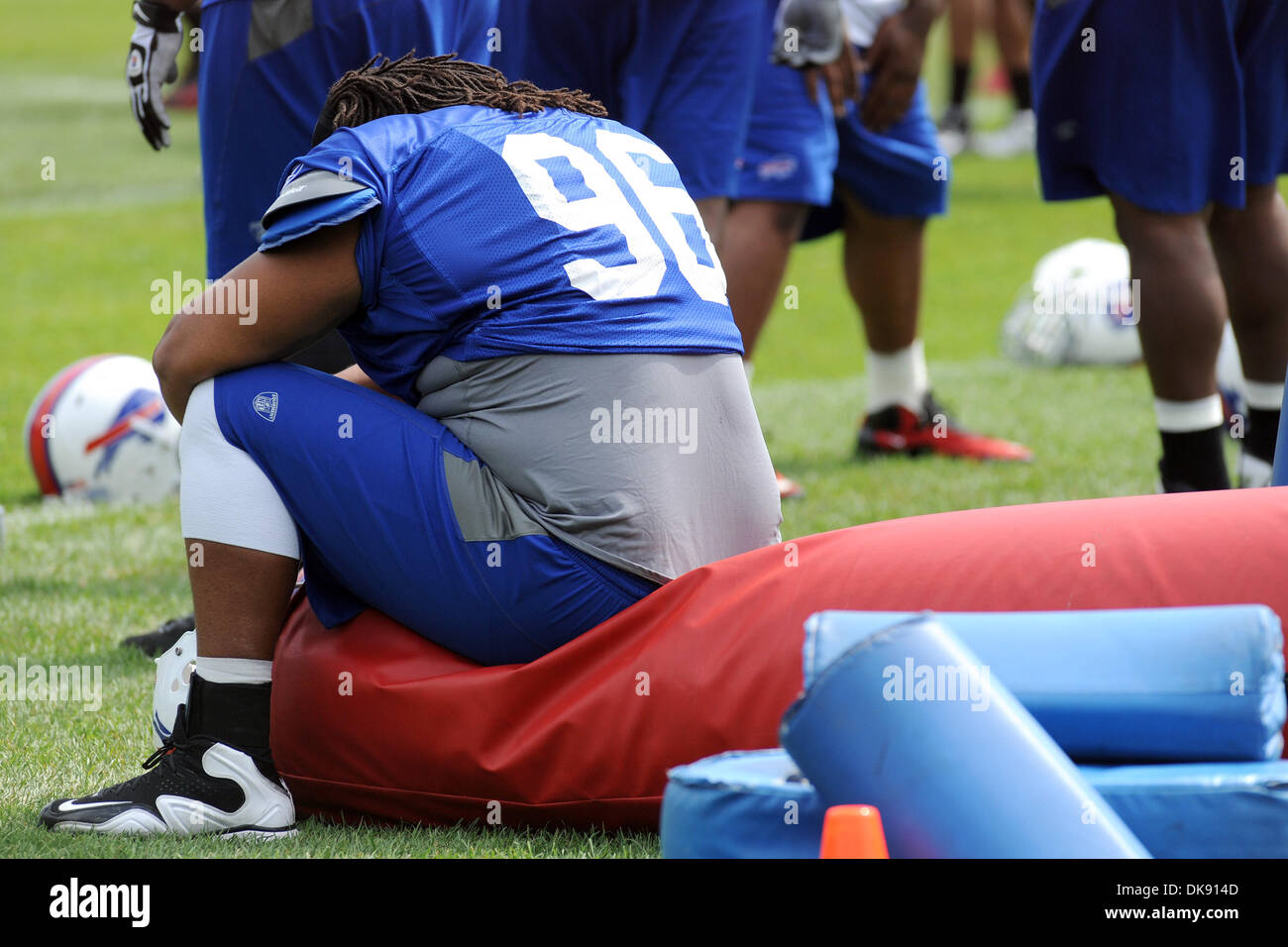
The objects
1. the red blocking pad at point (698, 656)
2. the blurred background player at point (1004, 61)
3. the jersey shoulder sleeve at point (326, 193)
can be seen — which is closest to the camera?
the red blocking pad at point (698, 656)

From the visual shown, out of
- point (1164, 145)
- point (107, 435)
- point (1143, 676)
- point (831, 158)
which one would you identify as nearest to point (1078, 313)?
point (831, 158)

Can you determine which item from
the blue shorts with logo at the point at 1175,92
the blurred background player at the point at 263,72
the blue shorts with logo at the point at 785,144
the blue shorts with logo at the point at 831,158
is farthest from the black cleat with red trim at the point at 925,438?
the blurred background player at the point at 263,72

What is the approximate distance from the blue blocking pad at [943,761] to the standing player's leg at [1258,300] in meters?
2.38

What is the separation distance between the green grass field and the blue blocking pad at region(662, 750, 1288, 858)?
0.35 meters

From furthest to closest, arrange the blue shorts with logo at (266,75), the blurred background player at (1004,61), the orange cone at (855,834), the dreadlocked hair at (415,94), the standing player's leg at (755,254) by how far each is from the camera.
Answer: the blurred background player at (1004,61) → the standing player's leg at (755,254) → the blue shorts with logo at (266,75) → the dreadlocked hair at (415,94) → the orange cone at (855,834)

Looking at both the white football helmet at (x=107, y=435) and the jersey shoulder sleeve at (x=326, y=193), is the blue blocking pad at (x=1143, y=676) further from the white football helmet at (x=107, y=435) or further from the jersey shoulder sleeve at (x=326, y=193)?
the white football helmet at (x=107, y=435)

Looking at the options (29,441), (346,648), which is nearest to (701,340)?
(346,648)

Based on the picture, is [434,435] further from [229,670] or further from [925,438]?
[925,438]

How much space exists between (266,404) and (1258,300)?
2591 millimetres

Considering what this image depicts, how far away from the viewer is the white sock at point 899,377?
5742 millimetres

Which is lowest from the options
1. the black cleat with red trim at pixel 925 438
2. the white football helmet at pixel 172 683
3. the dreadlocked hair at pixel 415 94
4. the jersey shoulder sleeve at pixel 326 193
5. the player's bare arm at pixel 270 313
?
the white football helmet at pixel 172 683
